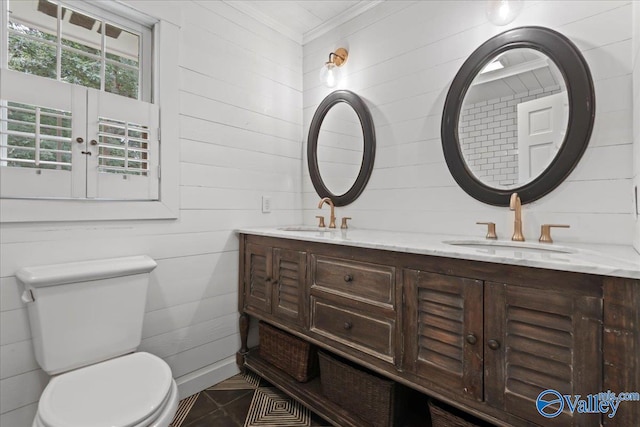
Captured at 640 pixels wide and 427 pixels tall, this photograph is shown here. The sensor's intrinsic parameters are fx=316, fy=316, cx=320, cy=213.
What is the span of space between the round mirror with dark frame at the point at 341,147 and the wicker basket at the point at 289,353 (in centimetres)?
93

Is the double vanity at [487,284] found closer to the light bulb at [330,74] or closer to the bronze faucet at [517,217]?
the bronze faucet at [517,217]

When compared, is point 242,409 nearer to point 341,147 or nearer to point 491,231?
point 491,231

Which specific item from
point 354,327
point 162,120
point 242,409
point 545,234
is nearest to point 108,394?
point 242,409

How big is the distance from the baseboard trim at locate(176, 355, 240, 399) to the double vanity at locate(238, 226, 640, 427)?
→ 1.97 ft

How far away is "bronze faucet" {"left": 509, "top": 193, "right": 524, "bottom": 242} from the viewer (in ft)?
4.44

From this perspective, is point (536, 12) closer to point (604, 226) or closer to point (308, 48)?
point (604, 226)

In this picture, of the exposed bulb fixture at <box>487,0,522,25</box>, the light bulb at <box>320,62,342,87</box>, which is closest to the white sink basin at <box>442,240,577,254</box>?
the exposed bulb fixture at <box>487,0,522,25</box>

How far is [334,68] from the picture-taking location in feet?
7.13

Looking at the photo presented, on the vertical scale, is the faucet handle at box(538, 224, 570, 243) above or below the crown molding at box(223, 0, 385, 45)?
below

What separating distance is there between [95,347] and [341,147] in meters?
1.73

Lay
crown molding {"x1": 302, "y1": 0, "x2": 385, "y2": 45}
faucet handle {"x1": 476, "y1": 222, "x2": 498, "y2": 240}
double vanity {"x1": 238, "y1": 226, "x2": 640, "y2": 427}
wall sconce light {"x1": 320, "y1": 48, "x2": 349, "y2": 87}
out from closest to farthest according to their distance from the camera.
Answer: double vanity {"x1": 238, "y1": 226, "x2": 640, "y2": 427} → faucet handle {"x1": 476, "y1": 222, "x2": 498, "y2": 240} → crown molding {"x1": 302, "y1": 0, "x2": 385, "y2": 45} → wall sconce light {"x1": 320, "y1": 48, "x2": 349, "y2": 87}

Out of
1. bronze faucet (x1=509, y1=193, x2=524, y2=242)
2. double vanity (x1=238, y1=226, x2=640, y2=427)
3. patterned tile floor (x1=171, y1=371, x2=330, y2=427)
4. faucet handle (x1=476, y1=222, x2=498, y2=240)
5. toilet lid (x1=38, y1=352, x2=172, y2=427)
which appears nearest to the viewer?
double vanity (x1=238, y1=226, x2=640, y2=427)

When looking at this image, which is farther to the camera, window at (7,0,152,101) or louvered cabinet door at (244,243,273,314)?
louvered cabinet door at (244,243,273,314)

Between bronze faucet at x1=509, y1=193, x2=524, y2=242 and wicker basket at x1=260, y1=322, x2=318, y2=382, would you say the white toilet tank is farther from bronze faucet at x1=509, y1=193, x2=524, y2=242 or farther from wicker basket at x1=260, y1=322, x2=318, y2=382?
bronze faucet at x1=509, y1=193, x2=524, y2=242
